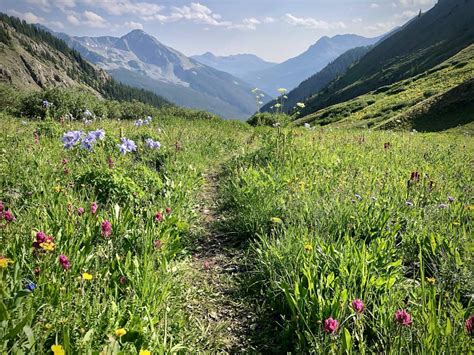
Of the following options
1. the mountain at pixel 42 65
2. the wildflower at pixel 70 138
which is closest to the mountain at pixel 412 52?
the mountain at pixel 42 65

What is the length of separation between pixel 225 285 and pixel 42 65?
17476cm

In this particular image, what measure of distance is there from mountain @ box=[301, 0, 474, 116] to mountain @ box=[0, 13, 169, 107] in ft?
356

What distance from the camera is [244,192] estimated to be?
5496 millimetres

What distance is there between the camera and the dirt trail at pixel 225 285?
303 cm

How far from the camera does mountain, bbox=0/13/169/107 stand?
5148 inches

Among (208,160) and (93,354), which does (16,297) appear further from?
(208,160)

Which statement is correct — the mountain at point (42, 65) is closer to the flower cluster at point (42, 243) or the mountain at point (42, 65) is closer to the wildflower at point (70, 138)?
the wildflower at point (70, 138)

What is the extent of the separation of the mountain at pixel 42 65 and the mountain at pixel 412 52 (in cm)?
10844

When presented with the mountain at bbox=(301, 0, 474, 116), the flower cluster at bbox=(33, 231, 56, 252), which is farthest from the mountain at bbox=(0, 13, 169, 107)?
the flower cluster at bbox=(33, 231, 56, 252)

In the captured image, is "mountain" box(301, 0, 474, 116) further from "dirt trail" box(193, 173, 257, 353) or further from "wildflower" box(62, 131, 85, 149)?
"wildflower" box(62, 131, 85, 149)

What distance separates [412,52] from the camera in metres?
143

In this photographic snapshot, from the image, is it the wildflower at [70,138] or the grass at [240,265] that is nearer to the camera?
the grass at [240,265]

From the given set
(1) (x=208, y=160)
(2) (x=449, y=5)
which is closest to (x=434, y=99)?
(1) (x=208, y=160)

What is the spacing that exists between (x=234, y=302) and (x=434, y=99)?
32194 millimetres
